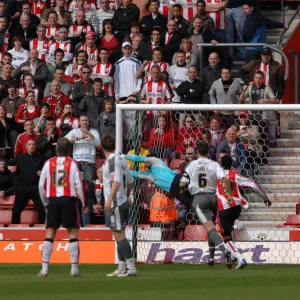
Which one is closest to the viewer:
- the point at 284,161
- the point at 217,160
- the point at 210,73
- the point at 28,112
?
the point at 217,160

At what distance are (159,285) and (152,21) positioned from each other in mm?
11522

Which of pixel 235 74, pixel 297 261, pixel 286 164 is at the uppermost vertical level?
pixel 235 74

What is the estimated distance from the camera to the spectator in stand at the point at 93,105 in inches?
833

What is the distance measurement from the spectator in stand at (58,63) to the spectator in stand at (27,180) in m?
2.51

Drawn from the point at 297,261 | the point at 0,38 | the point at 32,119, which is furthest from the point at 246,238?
the point at 0,38

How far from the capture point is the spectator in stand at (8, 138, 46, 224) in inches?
795

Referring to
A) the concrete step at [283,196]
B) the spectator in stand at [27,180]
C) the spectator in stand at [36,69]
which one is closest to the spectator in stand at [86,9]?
the spectator in stand at [36,69]

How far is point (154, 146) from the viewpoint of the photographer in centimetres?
1844

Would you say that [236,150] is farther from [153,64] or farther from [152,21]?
[152,21]

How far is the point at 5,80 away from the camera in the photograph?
22172 mm

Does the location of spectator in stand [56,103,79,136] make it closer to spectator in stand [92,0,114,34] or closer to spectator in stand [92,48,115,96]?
spectator in stand [92,48,115,96]

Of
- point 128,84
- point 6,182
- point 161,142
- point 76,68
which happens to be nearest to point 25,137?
point 6,182

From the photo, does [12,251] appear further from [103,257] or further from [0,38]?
[0,38]

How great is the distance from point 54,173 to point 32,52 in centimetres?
911
